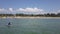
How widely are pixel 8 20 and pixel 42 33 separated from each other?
3429 millimetres

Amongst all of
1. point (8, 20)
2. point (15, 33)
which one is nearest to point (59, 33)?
point (15, 33)

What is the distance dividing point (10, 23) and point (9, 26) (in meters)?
0.31

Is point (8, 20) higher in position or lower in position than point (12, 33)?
higher

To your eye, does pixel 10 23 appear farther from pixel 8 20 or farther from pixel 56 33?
pixel 56 33

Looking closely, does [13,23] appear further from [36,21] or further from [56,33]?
[56,33]

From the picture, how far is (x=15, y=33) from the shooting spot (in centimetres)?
714

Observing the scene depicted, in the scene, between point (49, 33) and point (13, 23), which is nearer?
point (49, 33)

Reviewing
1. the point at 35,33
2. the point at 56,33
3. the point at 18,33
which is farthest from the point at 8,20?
the point at 56,33

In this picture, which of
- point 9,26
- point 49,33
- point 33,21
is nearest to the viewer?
point 49,33

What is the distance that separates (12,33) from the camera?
23.5ft

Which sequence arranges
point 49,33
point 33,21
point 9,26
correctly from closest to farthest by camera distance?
point 49,33 → point 9,26 → point 33,21

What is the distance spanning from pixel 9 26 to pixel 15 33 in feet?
6.65

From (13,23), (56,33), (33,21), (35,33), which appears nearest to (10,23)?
(13,23)

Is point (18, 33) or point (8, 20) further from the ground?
point (8, 20)
